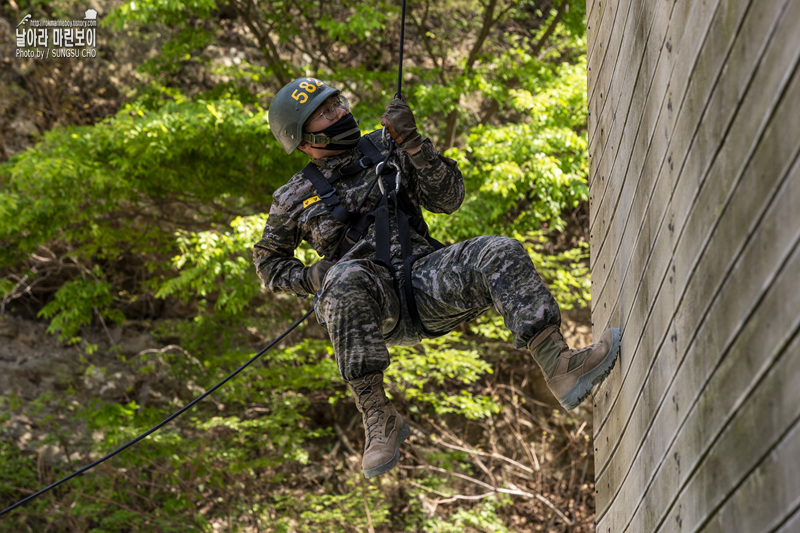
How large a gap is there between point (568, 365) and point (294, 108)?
149 cm

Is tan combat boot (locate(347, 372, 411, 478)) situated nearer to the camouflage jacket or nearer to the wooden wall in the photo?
the camouflage jacket

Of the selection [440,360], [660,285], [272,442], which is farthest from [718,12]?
[272,442]

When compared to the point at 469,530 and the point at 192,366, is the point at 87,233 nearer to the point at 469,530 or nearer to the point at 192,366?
the point at 192,366

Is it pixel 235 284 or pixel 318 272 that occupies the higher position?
pixel 318 272

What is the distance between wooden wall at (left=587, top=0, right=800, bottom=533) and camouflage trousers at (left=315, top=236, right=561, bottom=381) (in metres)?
0.34

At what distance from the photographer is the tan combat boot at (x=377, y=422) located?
2709mm

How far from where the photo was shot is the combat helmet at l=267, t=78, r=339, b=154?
3.12 metres

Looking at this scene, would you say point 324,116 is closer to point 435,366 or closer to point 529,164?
point 529,164

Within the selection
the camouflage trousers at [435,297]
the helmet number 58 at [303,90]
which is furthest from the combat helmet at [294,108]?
the camouflage trousers at [435,297]

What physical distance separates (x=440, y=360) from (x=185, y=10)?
→ 5.15 meters

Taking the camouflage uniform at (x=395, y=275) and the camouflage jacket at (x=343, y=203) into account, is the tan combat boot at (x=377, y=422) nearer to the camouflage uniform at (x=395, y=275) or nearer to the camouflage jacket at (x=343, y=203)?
the camouflage uniform at (x=395, y=275)

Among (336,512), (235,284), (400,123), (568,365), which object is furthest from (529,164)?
(568,365)

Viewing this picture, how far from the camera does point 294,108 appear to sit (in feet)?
10.3

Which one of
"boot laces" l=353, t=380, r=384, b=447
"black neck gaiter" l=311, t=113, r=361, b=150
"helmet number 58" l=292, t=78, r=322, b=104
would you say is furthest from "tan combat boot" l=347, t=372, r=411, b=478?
"helmet number 58" l=292, t=78, r=322, b=104
